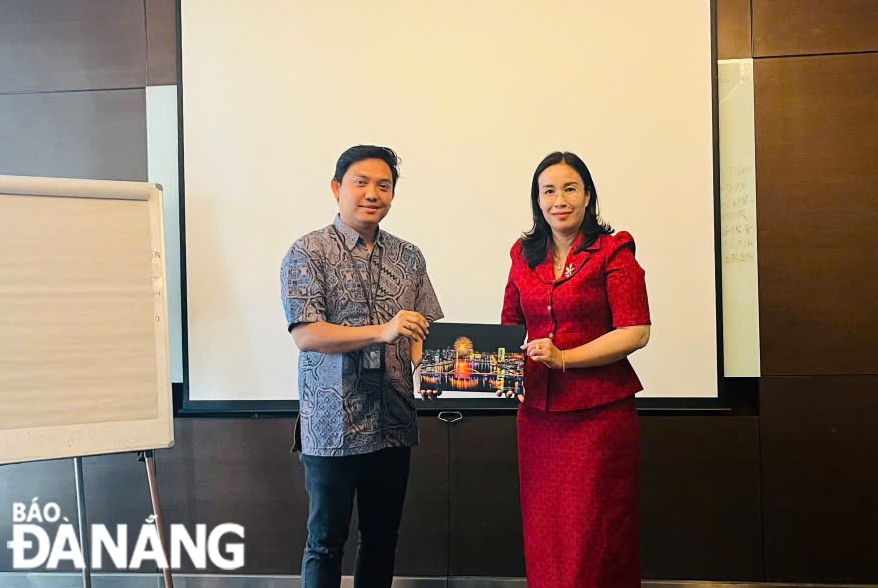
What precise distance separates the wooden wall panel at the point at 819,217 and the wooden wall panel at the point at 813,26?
0.05 m

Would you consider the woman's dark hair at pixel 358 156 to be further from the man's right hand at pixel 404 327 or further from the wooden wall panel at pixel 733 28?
the wooden wall panel at pixel 733 28

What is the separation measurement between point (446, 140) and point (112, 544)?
2249 millimetres

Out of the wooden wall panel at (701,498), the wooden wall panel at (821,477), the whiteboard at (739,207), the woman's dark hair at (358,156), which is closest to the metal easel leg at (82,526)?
the woman's dark hair at (358,156)

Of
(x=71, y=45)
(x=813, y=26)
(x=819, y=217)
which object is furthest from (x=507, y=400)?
(x=71, y=45)

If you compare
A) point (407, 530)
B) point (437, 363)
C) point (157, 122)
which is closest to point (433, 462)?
point (407, 530)

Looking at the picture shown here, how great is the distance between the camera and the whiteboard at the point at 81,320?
2.13m

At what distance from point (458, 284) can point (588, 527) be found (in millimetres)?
1235

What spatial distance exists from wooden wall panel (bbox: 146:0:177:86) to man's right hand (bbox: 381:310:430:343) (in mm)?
1741

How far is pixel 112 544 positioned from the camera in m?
3.11

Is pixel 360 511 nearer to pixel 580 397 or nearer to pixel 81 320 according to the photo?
pixel 580 397

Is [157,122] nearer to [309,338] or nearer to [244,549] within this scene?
[309,338]

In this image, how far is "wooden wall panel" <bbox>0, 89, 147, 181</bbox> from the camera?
3131 millimetres

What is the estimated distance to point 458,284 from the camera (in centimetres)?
298

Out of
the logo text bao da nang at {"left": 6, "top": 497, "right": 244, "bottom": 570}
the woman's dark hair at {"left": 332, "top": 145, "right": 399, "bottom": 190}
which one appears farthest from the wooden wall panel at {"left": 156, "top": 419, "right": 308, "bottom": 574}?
the woman's dark hair at {"left": 332, "top": 145, "right": 399, "bottom": 190}
